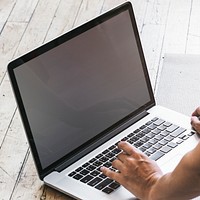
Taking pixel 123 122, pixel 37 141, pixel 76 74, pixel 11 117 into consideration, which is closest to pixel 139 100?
pixel 123 122

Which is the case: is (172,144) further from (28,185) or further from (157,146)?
(28,185)

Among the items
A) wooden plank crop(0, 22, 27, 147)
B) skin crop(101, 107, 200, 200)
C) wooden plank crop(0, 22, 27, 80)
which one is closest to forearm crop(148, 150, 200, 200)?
skin crop(101, 107, 200, 200)

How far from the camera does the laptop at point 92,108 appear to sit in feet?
3.87

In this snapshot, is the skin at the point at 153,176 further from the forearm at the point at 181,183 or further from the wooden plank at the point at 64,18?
the wooden plank at the point at 64,18

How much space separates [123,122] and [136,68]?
0.44 feet

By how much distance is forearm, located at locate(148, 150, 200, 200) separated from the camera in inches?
37.5

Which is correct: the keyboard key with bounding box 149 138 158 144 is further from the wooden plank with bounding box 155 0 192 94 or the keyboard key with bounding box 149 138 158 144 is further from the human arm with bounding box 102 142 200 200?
the wooden plank with bounding box 155 0 192 94

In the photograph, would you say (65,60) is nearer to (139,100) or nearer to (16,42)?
(139,100)

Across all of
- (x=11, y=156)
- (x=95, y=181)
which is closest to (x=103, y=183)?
(x=95, y=181)

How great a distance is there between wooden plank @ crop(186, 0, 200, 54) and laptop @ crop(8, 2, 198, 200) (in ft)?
1.94

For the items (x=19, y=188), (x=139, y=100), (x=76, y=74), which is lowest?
(x=19, y=188)

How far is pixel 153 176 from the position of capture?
1.13 m

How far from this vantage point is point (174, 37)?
205 centimetres

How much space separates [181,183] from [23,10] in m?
1.50
